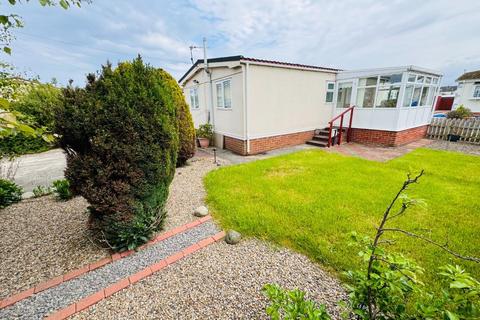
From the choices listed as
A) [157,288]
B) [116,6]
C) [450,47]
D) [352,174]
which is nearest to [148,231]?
[157,288]

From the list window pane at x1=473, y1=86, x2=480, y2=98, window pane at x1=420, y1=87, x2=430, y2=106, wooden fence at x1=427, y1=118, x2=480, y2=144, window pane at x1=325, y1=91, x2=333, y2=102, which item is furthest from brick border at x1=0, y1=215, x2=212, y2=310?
window pane at x1=473, y1=86, x2=480, y2=98

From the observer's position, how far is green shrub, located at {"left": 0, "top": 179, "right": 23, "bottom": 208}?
4.43m

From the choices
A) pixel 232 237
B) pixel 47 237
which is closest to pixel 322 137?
pixel 232 237

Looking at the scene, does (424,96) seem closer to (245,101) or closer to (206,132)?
(245,101)

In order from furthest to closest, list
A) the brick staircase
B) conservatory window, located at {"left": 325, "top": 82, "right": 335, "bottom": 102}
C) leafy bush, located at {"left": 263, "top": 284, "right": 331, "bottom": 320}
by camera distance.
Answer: conservatory window, located at {"left": 325, "top": 82, "right": 335, "bottom": 102} < the brick staircase < leafy bush, located at {"left": 263, "top": 284, "right": 331, "bottom": 320}

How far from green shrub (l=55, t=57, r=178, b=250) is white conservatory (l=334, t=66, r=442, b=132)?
398 inches

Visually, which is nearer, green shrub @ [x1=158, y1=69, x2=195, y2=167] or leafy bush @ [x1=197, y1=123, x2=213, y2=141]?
green shrub @ [x1=158, y1=69, x2=195, y2=167]

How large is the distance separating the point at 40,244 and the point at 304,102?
1018 centimetres

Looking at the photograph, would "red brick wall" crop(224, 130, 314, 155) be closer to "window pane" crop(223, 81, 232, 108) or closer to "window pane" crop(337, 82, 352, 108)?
"window pane" crop(223, 81, 232, 108)

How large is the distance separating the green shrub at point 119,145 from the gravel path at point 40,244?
490mm

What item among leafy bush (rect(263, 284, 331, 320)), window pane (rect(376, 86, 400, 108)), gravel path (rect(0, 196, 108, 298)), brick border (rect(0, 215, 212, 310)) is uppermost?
window pane (rect(376, 86, 400, 108))

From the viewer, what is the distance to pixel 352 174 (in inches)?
234

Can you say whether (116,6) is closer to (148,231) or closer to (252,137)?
(148,231)

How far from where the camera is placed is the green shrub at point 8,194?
14.5 feet
